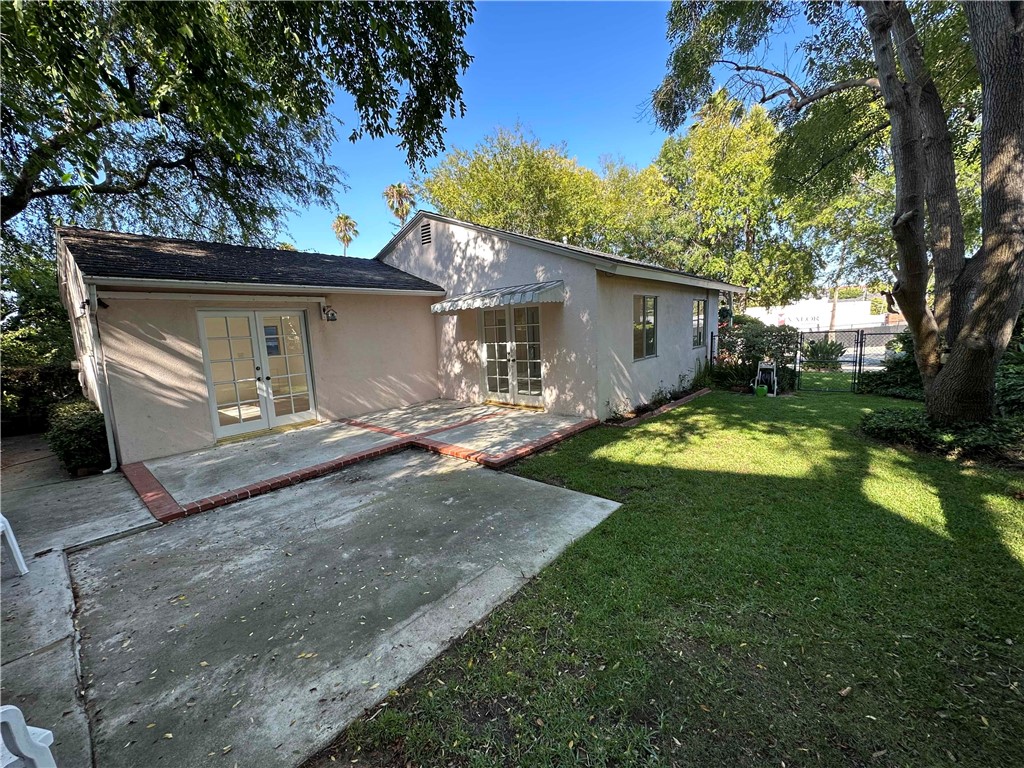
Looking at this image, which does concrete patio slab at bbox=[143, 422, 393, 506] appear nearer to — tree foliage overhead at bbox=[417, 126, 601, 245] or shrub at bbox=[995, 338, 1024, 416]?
shrub at bbox=[995, 338, 1024, 416]

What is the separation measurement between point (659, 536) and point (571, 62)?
39.3ft

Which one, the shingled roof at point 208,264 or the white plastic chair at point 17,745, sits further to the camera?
the shingled roof at point 208,264

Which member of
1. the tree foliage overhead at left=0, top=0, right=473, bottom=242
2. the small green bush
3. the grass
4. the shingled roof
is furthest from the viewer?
the shingled roof

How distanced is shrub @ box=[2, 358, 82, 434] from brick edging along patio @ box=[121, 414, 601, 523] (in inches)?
278

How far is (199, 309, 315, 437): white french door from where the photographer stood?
7668mm

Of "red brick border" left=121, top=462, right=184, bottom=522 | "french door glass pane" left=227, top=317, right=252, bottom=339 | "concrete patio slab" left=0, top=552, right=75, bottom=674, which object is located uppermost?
"french door glass pane" left=227, top=317, right=252, bottom=339

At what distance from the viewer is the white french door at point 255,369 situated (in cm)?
767

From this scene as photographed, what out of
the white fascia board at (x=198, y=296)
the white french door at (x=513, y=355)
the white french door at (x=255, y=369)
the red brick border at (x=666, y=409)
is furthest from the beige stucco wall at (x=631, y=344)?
the white french door at (x=255, y=369)

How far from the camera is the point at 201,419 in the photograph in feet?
24.6

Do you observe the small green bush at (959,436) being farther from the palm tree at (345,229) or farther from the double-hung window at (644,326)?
the palm tree at (345,229)

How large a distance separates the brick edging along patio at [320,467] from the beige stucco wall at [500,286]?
1.16 metres

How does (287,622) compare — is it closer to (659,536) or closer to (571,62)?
(659,536)

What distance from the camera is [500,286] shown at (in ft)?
31.4

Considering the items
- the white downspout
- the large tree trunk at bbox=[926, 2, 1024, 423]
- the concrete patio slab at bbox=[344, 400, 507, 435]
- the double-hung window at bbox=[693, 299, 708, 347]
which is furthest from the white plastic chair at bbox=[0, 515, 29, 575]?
the double-hung window at bbox=[693, 299, 708, 347]
